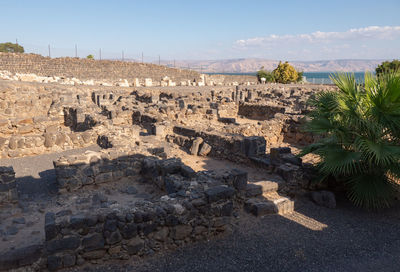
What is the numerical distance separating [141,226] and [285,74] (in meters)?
46.1

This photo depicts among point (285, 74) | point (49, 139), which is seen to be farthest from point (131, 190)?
point (285, 74)

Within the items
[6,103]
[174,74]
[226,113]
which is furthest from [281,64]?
[6,103]

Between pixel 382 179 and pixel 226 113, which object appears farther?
pixel 226 113

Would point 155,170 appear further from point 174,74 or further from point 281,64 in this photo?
point 281,64

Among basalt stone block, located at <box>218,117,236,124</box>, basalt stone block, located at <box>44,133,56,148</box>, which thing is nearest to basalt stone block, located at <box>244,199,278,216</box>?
basalt stone block, located at <box>44,133,56,148</box>

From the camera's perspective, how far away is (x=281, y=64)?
47.8 metres

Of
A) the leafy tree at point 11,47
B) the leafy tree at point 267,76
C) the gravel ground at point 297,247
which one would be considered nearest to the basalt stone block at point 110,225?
the gravel ground at point 297,247

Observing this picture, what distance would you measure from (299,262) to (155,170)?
3958 mm

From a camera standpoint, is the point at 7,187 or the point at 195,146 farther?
the point at 195,146

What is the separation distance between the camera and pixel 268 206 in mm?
6402

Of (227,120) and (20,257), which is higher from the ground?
(227,120)

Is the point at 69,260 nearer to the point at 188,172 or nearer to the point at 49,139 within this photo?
the point at 188,172

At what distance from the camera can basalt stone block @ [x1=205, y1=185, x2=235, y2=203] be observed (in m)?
5.20

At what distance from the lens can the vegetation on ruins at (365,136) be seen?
19.7ft
